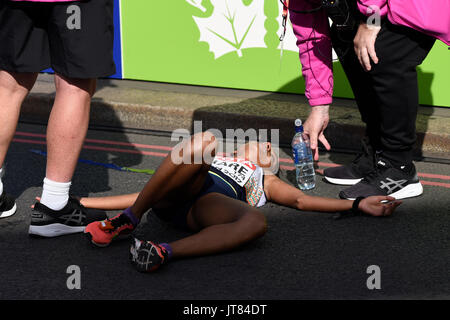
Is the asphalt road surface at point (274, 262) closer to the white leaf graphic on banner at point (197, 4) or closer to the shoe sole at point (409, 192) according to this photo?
the shoe sole at point (409, 192)

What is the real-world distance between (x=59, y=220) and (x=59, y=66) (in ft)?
2.44

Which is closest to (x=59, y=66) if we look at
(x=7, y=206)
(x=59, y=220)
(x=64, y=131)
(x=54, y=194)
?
(x=64, y=131)

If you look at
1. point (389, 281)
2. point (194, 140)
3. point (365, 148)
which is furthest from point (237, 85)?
point (389, 281)

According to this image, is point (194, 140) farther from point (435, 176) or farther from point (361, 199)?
point (435, 176)

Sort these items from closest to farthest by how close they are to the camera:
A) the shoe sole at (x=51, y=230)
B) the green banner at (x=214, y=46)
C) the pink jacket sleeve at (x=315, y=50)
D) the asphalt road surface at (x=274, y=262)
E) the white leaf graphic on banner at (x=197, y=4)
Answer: the asphalt road surface at (x=274, y=262), the shoe sole at (x=51, y=230), the pink jacket sleeve at (x=315, y=50), the green banner at (x=214, y=46), the white leaf graphic on banner at (x=197, y=4)

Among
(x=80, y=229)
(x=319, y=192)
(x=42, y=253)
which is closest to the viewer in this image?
(x=42, y=253)

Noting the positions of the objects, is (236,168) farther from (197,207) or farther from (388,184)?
(388,184)

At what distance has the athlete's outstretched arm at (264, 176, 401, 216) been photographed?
360 cm

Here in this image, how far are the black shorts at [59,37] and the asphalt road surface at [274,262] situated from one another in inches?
32.9

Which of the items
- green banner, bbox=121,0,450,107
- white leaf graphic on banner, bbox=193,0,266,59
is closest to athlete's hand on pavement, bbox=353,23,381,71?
green banner, bbox=121,0,450,107

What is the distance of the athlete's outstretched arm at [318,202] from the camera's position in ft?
11.8

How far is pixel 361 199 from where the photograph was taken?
11.9ft

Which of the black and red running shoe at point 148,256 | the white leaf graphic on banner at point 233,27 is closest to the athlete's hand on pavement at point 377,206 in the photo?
the black and red running shoe at point 148,256
